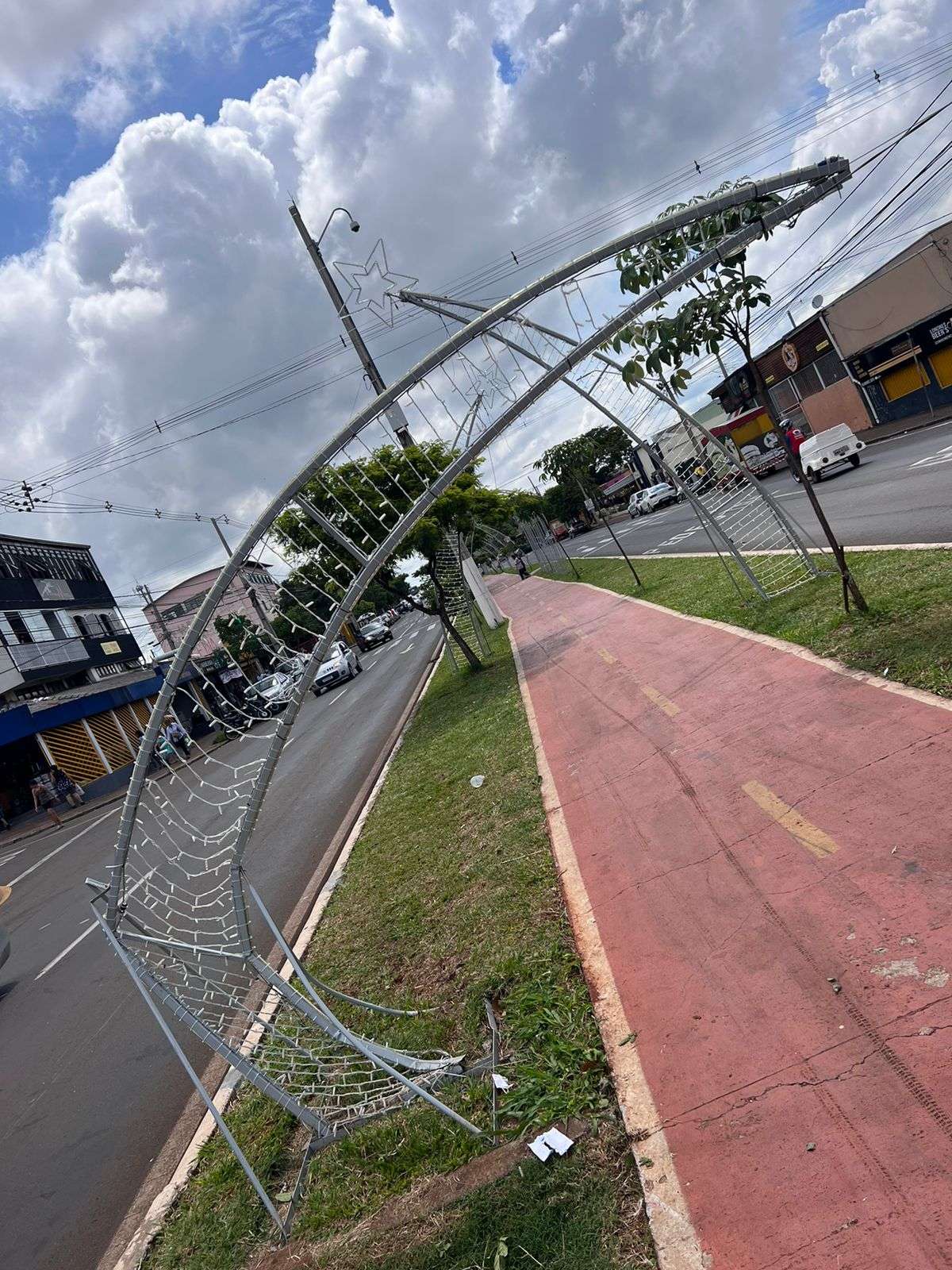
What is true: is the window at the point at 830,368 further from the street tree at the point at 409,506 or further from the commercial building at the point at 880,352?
the street tree at the point at 409,506

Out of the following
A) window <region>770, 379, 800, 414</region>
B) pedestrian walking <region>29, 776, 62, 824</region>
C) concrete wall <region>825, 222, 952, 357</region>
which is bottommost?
pedestrian walking <region>29, 776, 62, 824</region>

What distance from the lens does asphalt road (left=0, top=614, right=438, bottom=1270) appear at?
503 cm

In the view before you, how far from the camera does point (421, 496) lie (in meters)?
3.67

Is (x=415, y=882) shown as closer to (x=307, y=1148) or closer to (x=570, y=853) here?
(x=570, y=853)

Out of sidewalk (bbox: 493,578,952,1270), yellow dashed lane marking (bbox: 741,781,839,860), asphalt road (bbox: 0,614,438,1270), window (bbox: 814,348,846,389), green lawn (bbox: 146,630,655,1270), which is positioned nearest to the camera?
sidewalk (bbox: 493,578,952,1270)

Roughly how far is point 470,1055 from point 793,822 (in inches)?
92.7

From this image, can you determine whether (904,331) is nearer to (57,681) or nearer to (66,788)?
(66,788)

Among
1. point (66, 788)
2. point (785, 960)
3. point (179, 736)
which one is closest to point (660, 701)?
point (785, 960)

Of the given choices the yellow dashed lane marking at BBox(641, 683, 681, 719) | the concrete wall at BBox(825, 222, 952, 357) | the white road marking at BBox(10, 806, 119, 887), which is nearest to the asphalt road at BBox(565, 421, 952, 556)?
the yellow dashed lane marking at BBox(641, 683, 681, 719)

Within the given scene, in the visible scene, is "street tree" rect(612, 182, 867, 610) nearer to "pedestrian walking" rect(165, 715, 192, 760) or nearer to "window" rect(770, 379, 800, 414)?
"pedestrian walking" rect(165, 715, 192, 760)

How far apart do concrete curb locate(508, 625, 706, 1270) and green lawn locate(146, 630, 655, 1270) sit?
63mm

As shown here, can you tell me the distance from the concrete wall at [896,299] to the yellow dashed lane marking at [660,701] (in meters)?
25.3

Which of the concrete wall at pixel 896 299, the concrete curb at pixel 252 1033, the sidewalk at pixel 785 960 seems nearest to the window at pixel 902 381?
the concrete wall at pixel 896 299

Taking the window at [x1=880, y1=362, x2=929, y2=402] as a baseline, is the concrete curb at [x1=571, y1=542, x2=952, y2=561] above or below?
below
